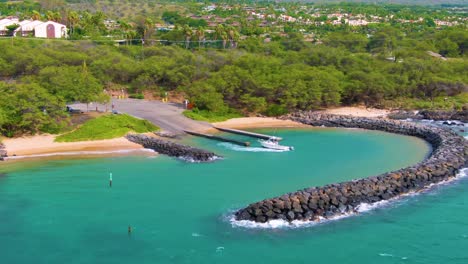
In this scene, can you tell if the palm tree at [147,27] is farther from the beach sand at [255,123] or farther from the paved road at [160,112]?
the beach sand at [255,123]

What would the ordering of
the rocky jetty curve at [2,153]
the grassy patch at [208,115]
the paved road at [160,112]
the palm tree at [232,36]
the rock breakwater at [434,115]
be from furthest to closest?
the palm tree at [232,36] → the rock breakwater at [434,115] → the grassy patch at [208,115] → the paved road at [160,112] → the rocky jetty curve at [2,153]

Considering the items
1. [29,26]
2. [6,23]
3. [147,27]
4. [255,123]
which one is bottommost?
[255,123]

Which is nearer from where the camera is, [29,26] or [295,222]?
[295,222]

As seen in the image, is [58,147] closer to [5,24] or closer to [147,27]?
[147,27]

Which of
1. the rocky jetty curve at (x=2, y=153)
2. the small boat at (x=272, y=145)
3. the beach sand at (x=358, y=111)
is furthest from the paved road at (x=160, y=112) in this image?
the beach sand at (x=358, y=111)

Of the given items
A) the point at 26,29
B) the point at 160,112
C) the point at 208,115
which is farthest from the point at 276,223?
the point at 26,29
